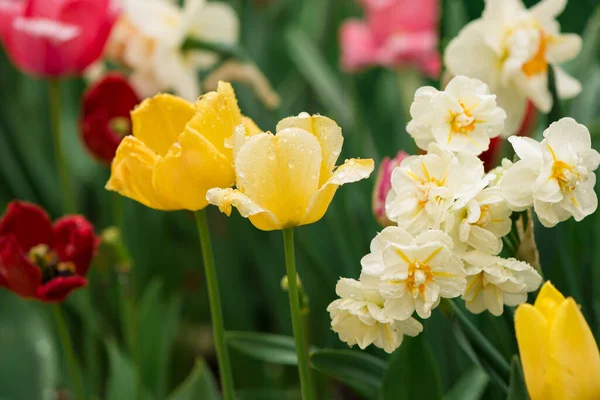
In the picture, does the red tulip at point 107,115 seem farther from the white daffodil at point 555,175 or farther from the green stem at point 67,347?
the white daffodil at point 555,175

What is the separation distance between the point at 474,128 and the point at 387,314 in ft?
0.37

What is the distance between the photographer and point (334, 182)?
0.38 meters

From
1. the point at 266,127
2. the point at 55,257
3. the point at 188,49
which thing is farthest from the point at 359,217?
the point at 55,257

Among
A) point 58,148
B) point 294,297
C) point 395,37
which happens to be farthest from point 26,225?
point 395,37

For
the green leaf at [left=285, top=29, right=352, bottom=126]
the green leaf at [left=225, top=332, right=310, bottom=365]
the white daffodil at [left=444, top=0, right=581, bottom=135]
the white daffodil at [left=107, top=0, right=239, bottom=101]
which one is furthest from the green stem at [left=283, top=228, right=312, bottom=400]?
the green leaf at [left=285, top=29, right=352, bottom=126]

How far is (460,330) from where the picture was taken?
462 millimetres

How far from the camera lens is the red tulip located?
2.29 feet

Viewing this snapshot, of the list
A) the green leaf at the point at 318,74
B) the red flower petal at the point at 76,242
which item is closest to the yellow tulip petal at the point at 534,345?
the red flower petal at the point at 76,242

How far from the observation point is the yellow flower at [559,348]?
1.20ft

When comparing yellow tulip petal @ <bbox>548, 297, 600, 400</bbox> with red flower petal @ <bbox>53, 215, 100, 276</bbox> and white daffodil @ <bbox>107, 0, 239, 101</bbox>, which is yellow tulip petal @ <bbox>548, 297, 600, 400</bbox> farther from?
white daffodil @ <bbox>107, 0, 239, 101</bbox>

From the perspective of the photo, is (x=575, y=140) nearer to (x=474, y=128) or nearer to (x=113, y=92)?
(x=474, y=128)

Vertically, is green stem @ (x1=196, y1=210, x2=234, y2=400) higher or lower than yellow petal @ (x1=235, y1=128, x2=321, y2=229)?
lower

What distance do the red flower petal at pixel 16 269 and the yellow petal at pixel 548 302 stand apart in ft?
1.07

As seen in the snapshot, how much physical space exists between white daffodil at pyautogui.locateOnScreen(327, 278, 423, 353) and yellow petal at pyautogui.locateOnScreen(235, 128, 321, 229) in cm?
5
